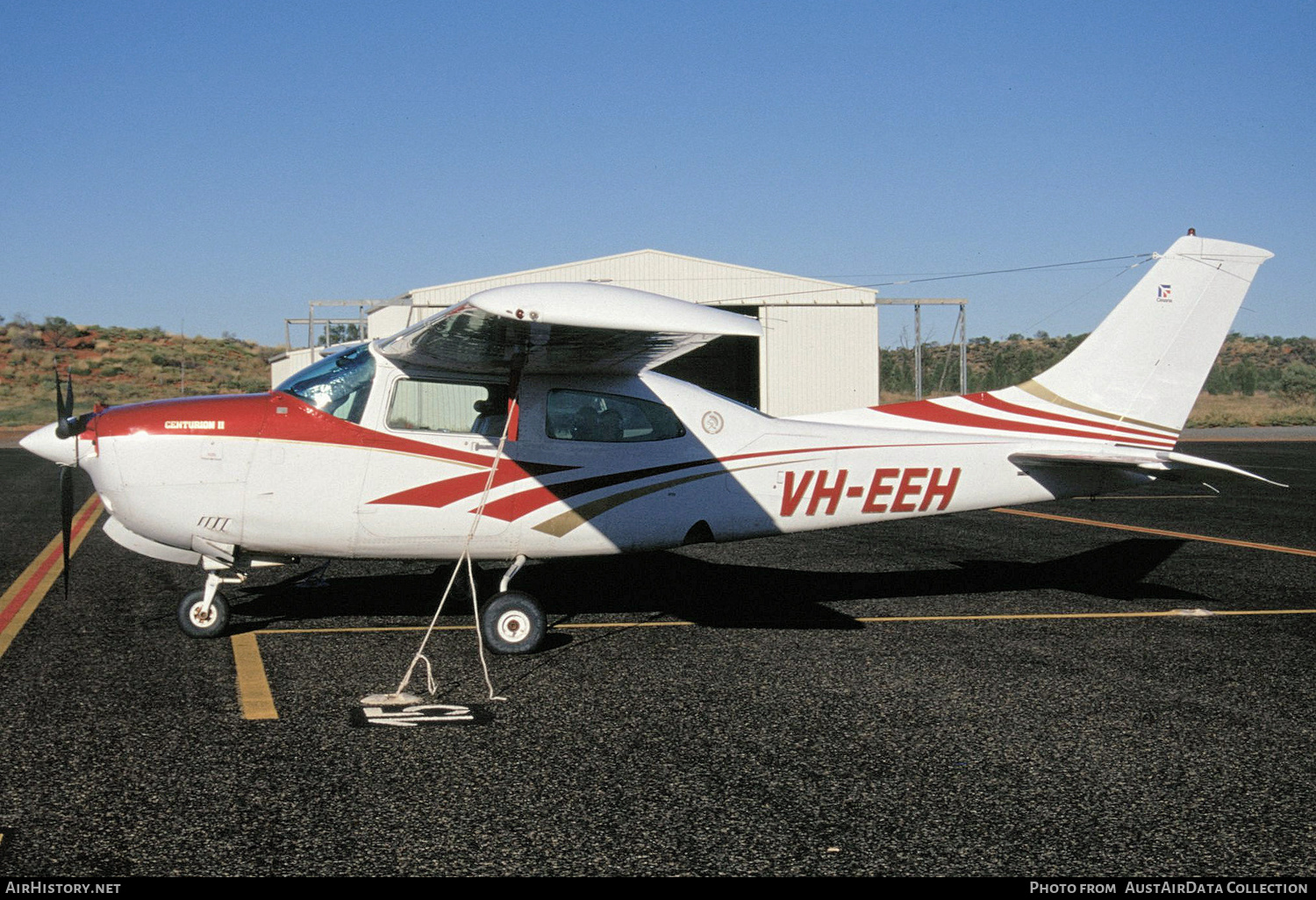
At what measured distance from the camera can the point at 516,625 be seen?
22.6 ft

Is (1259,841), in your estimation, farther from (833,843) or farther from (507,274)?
(507,274)

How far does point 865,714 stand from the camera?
5.43 meters

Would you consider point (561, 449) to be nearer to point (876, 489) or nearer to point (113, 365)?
point (876, 489)

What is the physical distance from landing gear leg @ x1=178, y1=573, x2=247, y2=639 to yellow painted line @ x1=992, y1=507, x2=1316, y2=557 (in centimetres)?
652

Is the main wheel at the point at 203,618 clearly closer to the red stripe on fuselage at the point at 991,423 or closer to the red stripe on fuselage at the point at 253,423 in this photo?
the red stripe on fuselage at the point at 253,423

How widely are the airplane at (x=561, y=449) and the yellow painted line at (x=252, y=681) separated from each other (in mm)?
308

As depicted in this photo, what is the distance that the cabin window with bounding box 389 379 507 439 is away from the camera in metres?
7.25

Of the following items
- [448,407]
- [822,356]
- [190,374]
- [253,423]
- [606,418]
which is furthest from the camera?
[190,374]

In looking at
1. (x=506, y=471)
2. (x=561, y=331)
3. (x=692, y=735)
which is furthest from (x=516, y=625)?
(x=692, y=735)

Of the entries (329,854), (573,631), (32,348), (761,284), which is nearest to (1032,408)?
(573,631)

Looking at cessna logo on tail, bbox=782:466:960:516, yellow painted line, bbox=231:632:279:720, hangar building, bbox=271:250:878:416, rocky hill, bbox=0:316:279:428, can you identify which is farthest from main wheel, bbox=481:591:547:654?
rocky hill, bbox=0:316:279:428

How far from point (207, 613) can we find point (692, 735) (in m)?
3.84

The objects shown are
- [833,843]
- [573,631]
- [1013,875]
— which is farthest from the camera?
[573,631]

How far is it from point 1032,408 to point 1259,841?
5.35m
